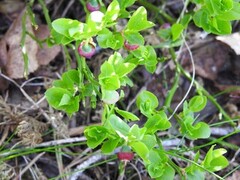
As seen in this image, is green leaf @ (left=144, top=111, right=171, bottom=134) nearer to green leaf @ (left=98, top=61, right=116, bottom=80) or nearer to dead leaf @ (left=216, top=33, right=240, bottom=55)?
green leaf @ (left=98, top=61, right=116, bottom=80)

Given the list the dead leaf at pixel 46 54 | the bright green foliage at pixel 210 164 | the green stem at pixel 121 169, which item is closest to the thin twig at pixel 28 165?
the green stem at pixel 121 169

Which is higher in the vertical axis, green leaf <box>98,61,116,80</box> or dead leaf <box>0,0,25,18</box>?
green leaf <box>98,61,116,80</box>

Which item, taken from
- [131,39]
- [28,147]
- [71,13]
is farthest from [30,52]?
[131,39]

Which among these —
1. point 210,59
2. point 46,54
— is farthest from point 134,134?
point 210,59

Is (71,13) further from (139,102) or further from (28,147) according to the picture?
(139,102)

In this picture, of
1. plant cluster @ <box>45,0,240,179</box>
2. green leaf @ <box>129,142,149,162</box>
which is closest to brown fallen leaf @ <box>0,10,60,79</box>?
plant cluster @ <box>45,0,240,179</box>

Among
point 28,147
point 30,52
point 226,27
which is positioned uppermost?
point 226,27
